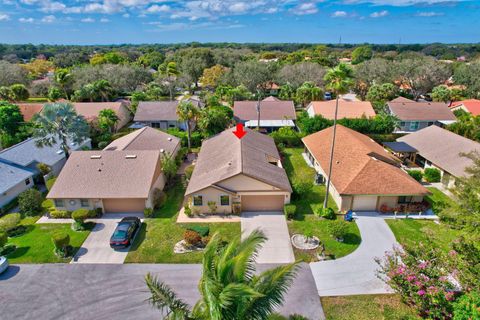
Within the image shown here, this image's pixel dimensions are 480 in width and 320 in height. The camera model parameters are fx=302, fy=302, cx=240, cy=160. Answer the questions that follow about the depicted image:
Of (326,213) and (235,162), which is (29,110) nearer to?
(235,162)

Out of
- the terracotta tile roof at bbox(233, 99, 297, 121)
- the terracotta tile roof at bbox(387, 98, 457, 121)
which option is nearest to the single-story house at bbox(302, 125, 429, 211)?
the terracotta tile roof at bbox(233, 99, 297, 121)

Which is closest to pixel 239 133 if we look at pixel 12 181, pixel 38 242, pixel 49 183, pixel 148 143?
pixel 148 143

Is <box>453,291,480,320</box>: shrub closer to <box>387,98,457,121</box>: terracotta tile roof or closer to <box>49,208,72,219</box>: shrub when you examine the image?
<box>49,208,72,219</box>: shrub

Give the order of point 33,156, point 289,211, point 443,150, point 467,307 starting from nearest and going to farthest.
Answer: point 467,307 → point 289,211 → point 33,156 → point 443,150

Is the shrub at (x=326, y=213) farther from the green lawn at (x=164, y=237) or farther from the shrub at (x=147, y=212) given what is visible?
the shrub at (x=147, y=212)

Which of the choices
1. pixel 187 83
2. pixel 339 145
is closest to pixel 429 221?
pixel 339 145
